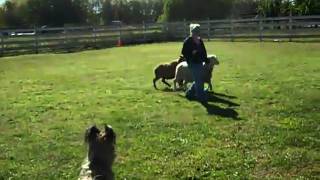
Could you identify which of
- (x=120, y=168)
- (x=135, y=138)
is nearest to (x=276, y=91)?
(x=135, y=138)

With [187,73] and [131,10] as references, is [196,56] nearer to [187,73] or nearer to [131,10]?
[187,73]

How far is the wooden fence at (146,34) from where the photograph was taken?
33.1 m

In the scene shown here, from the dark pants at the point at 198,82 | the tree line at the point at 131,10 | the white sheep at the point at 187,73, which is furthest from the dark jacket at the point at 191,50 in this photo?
the tree line at the point at 131,10

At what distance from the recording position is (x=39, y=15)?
72.1 m

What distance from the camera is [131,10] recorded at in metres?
94.5

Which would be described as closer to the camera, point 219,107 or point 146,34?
point 219,107

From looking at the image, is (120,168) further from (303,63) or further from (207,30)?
(207,30)

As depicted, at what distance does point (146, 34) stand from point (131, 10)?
55.2 metres

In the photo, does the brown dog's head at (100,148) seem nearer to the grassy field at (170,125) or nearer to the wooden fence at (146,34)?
the grassy field at (170,125)

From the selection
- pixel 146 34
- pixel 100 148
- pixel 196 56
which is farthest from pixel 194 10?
pixel 100 148

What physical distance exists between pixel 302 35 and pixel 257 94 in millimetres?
20604

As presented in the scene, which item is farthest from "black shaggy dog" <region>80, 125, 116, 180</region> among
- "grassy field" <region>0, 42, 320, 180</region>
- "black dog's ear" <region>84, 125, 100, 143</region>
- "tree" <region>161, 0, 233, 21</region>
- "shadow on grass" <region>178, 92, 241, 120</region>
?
"tree" <region>161, 0, 233, 21</region>

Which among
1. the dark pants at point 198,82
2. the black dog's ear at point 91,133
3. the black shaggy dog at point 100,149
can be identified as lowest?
the dark pants at point 198,82

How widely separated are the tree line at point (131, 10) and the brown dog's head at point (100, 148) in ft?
152
